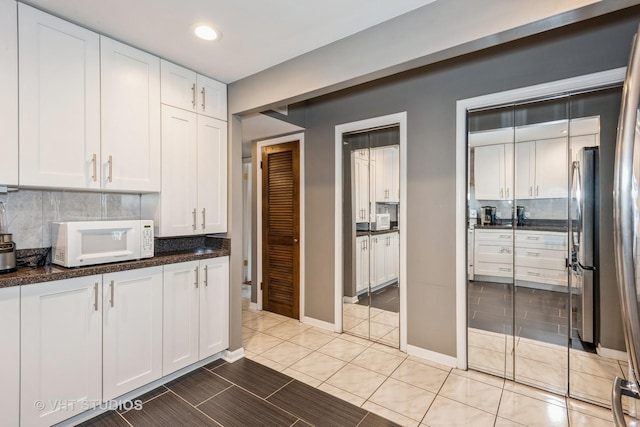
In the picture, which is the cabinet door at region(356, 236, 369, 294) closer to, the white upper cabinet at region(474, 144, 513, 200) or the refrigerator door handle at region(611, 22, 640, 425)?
the white upper cabinet at region(474, 144, 513, 200)

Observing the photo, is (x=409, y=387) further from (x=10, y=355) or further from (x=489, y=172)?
(x=10, y=355)

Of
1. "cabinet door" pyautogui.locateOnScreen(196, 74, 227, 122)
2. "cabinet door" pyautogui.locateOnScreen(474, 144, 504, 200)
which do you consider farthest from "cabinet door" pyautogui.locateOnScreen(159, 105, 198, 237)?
"cabinet door" pyautogui.locateOnScreen(474, 144, 504, 200)

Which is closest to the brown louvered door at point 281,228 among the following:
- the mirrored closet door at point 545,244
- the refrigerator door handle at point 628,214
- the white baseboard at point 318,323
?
the white baseboard at point 318,323

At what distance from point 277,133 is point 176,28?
72.5 inches

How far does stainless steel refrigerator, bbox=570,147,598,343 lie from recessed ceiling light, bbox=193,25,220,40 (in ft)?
8.80

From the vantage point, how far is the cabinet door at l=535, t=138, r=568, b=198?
2.25 metres

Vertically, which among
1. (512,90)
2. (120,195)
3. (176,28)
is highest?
(176,28)

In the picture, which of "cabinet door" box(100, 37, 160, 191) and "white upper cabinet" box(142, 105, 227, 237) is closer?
"cabinet door" box(100, 37, 160, 191)

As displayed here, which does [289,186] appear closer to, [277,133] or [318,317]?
[277,133]

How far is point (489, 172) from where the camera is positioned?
255 centimetres

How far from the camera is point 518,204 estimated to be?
2451 millimetres

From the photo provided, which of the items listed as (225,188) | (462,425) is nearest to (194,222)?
(225,188)

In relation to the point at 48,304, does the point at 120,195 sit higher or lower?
higher

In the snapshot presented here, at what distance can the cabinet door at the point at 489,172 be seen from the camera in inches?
99.2
